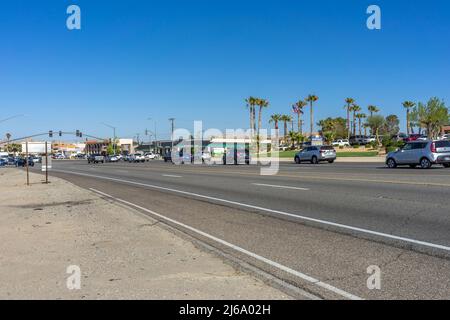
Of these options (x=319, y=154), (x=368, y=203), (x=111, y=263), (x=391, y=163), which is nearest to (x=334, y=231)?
(x=368, y=203)

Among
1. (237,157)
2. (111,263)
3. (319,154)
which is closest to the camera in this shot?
(111,263)

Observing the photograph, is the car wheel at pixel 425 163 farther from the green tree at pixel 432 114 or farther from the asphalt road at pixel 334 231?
the green tree at pixel 432 114

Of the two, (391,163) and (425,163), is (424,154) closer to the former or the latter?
(425,163)

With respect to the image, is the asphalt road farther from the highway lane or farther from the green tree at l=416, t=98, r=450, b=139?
the green tree at l=416, t=98, r=450, b=139

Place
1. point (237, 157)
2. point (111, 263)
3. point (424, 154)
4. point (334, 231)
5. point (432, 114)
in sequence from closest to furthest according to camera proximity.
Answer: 1. point (111, 263)
2. point (334, 231)
3. point (424, 154)
4. point (237, 157)
5. point (432, 114)

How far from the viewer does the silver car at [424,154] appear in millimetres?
27234

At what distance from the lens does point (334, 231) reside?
905 centimetres

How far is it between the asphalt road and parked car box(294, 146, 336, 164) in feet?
81.2

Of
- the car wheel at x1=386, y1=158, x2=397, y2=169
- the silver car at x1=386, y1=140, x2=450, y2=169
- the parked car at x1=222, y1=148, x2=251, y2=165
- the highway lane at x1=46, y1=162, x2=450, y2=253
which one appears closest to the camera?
the highway lane at x1=46, y1=162, x2=450, y2=253

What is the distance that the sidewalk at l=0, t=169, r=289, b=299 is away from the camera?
216 inches

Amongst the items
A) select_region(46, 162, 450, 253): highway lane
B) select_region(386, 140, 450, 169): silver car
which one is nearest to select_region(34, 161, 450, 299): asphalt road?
select_region(46, 162, 450, 253): highway lane

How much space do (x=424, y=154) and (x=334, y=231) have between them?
21.1m

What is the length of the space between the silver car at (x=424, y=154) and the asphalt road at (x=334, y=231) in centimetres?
1110

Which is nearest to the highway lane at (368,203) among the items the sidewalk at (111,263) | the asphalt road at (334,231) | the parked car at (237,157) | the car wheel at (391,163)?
the asphalt road at (334,231)
